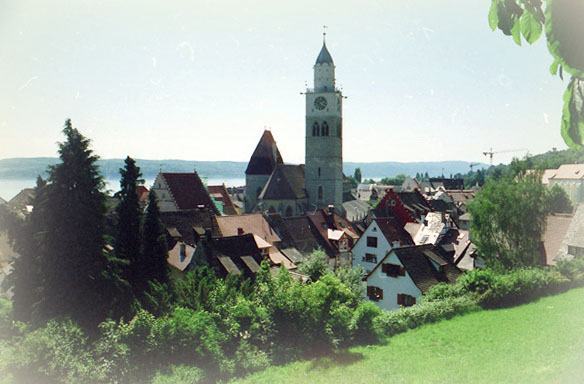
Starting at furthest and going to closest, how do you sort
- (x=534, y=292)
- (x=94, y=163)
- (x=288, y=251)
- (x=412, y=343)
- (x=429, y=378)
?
(x=288, y=251), (x=534, y=292), (x=94, y=163), (x=412, y=343), (x=429, y=378)

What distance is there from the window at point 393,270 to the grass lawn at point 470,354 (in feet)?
20.3

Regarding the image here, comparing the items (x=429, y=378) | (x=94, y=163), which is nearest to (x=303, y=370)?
(x=429, y=378)

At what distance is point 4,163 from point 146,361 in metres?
8.49

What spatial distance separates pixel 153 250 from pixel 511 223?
2210cm

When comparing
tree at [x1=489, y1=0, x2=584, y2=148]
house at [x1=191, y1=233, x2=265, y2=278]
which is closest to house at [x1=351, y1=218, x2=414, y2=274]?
house at [x1=191, y1=233, x2=265, y2=278]

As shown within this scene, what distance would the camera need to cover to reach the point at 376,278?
998 inches

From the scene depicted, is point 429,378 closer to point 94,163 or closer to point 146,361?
point 146,361

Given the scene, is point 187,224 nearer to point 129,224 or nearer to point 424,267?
point 129,224

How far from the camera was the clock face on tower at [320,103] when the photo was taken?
57.3 meters

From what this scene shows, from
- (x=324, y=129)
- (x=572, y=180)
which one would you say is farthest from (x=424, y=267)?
(x=572, y=180)

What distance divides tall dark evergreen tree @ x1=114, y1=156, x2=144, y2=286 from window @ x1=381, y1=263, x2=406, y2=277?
46.9ft

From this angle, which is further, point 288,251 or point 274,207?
point 274,207

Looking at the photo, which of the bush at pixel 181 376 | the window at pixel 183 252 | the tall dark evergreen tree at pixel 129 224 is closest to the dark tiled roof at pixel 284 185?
the window at pixel 183 252

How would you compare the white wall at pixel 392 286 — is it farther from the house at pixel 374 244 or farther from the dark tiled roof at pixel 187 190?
the dark tiled roof at pixel 187 190
